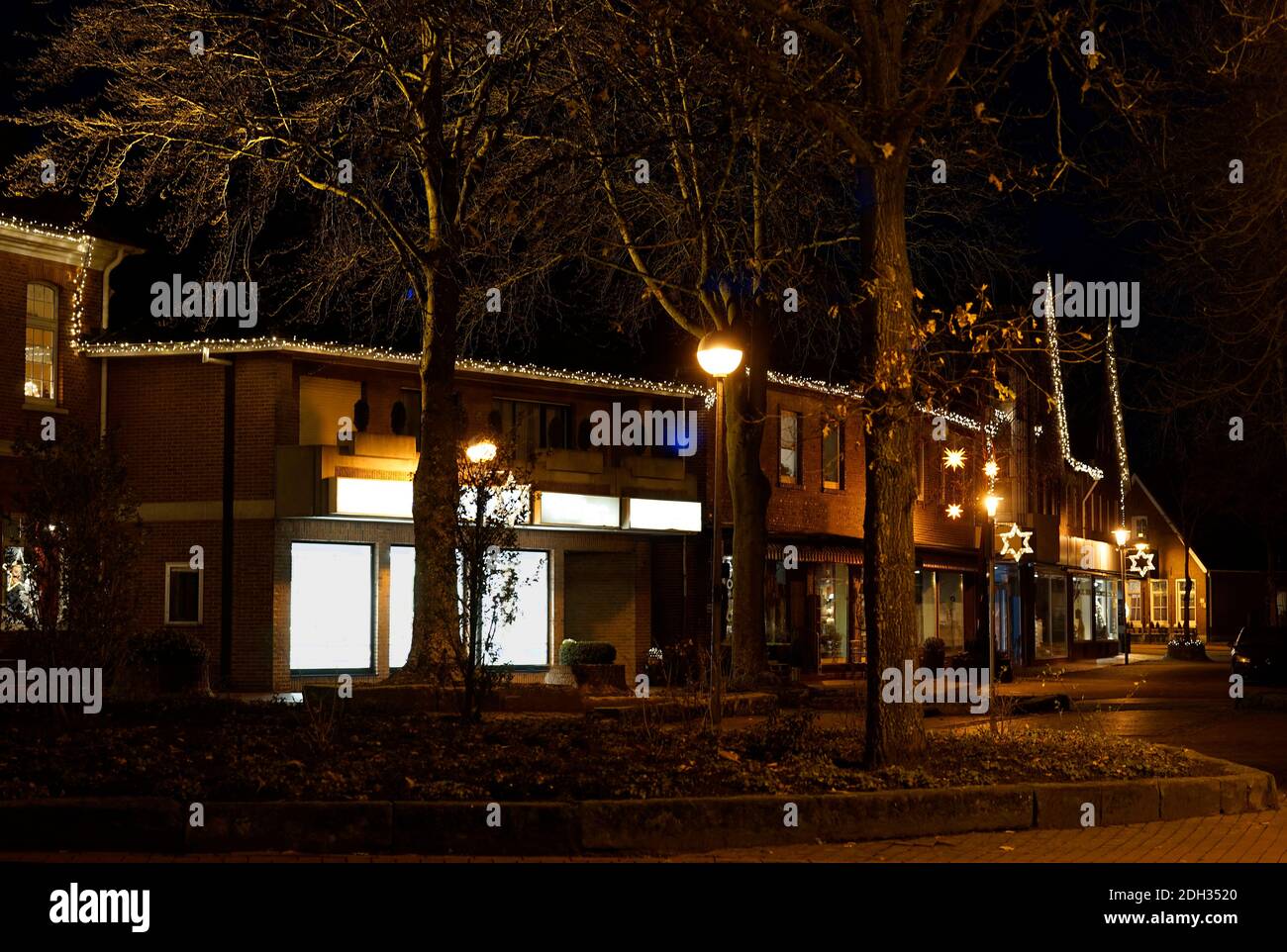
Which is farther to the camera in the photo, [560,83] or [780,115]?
[560,83]

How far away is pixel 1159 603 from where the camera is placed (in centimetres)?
8400

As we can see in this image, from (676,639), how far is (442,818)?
24.8 metres

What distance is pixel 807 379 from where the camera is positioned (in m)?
37.5

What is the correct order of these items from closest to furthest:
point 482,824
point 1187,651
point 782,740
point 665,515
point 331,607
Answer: point 482,824 < point 782,740 < point 331,607 < point 665,515 < point 1187,651

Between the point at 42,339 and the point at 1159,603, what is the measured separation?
68.8 metres

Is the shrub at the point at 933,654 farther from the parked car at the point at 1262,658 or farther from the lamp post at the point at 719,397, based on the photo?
the lamp post at the point at 719,397

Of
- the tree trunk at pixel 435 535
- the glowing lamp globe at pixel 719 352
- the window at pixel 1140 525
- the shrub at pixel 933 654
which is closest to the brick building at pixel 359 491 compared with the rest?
the shrub at pixel 933 654

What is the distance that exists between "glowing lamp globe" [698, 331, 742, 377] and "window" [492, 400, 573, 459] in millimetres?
16238

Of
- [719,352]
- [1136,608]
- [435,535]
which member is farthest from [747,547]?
[1136,608]

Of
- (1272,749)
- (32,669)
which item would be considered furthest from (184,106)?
(1272,749)

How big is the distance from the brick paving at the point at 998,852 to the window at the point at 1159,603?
7447cm

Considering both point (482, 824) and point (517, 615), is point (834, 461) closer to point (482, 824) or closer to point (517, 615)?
point (517, 615)

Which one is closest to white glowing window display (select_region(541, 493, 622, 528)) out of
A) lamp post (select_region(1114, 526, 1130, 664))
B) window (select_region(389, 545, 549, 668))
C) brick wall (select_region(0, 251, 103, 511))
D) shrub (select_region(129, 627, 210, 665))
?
window (select_region(389, 545, 549, 668))

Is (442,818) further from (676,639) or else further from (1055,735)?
(676,639)
